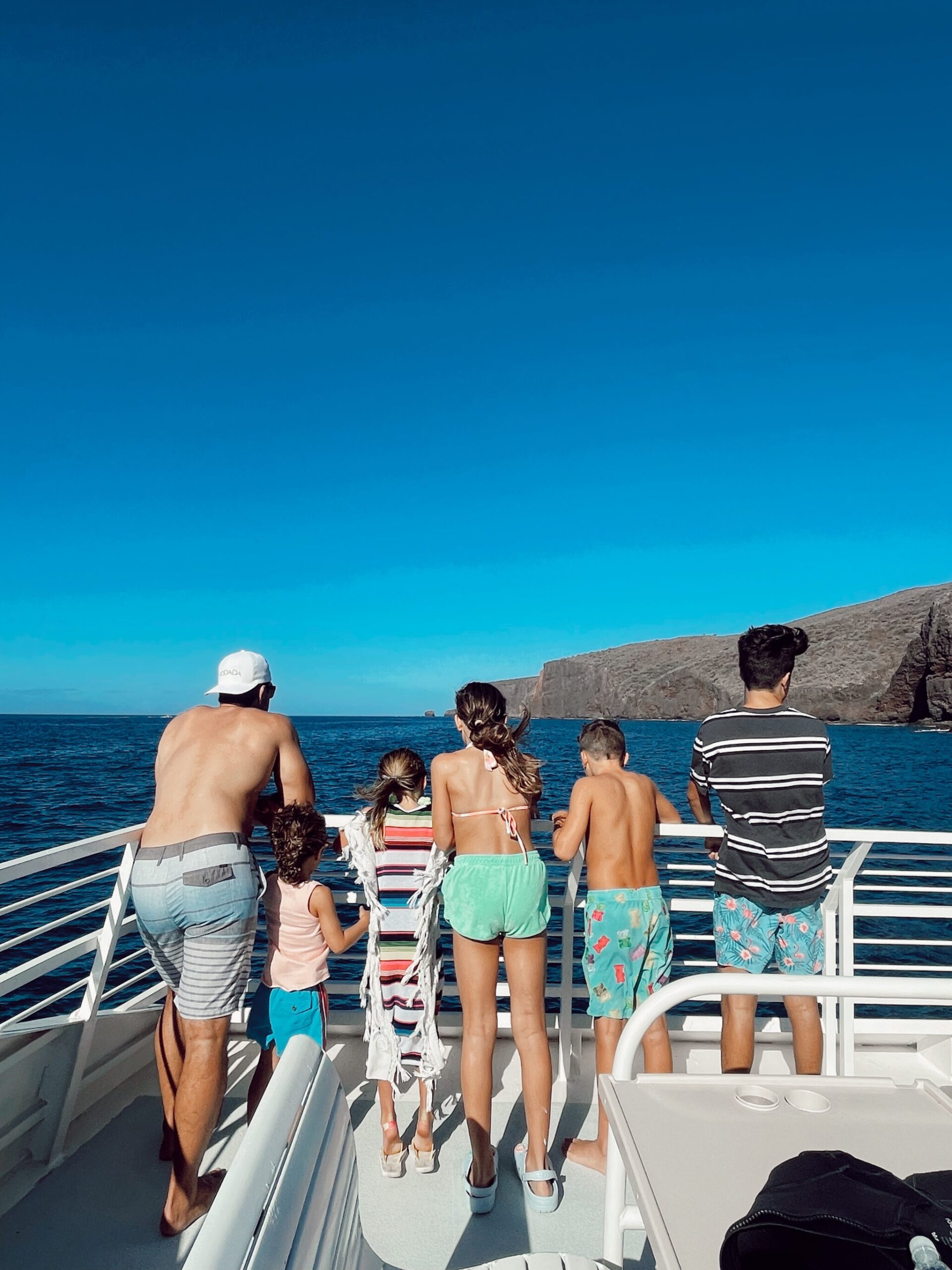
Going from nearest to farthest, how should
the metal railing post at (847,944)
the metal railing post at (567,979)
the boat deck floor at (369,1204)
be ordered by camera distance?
the boat deck floor at (369,1204) → the metal railing post at (847,944) → the metal railing post at (567,979)

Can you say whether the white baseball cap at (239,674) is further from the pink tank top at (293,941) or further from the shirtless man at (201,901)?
the pink tank top at (293,941)

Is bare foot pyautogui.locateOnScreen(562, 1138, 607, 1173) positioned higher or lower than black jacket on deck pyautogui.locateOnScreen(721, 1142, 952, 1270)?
lower

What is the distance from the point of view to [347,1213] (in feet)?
4.28

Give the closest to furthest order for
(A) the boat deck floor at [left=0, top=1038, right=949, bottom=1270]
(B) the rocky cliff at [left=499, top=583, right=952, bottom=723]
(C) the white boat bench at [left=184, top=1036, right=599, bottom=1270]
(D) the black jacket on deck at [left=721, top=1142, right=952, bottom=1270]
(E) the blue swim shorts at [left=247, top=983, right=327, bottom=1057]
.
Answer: (C) the white boat bench at [left=184, top=1036, right=599, bottom=1270]
(D) the black jacket on deck at [left=721, top=1142, right=952, bottom=1270]
(A) the boat deck floor at [left=0, top=1038, right=949, bottom=1270]
(E) the blue swim shorts at [left=247, top=983, right=327, bottom=1057]
(B) the rocky cliff at [left=499, top=583, right=952, bottom=723]

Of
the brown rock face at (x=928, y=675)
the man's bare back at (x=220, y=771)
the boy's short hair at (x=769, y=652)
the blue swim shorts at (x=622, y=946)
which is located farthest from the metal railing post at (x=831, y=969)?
the brown rock face at (x=928, y=675)

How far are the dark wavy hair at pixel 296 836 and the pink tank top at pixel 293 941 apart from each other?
0.09m

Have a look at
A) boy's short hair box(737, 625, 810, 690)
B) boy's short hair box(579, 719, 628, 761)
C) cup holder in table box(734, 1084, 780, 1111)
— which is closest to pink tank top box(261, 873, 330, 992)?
boy's short hair box(579, 719, 628, 761)

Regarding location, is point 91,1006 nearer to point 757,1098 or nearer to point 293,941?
point 293,941

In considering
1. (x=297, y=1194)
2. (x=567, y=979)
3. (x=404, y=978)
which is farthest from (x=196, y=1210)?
(x=297, y=1194)

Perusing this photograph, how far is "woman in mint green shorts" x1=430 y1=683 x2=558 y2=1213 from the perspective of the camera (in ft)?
8.36

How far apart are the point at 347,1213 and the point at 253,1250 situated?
1.62 ft

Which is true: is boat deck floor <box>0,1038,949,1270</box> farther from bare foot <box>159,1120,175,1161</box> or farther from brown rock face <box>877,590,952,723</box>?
brown rock face <box>877,590,952,723</box>

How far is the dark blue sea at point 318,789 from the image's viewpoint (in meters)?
9.83

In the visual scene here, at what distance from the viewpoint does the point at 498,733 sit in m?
2.60
